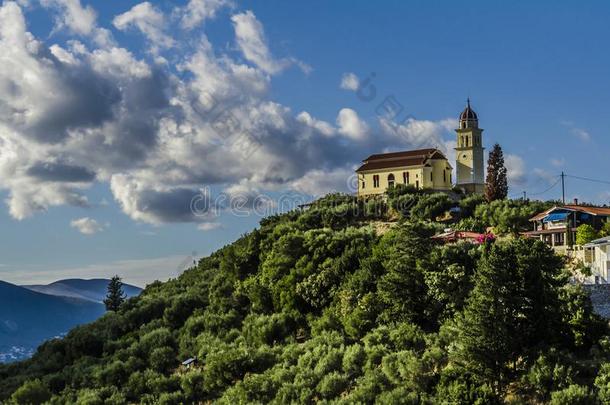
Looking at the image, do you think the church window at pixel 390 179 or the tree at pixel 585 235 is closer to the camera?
the tree at pixel 585 235

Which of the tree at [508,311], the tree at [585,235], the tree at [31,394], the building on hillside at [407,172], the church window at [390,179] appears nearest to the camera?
the tree at [508,311]

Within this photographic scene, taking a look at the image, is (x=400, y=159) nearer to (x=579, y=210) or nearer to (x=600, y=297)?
(x=579, y=210)

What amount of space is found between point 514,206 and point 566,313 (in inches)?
1190

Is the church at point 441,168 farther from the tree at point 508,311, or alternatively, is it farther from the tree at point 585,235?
the tree at point 508,311

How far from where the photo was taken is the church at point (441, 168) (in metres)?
81.2

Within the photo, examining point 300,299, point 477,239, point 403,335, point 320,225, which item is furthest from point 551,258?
point 320,225

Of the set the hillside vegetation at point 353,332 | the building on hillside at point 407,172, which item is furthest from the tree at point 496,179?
the building on hillside at point 407,172

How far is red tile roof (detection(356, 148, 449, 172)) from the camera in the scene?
269 ft

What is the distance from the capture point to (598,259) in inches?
1887

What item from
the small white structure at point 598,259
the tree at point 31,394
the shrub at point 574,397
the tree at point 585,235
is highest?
the tree at point 585,235

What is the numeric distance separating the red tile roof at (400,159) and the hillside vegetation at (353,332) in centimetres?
1472

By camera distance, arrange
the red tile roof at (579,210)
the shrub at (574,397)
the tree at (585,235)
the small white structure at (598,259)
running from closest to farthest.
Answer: the shrub at (574,397)
the small white structure at (598,259)
the tree at (585,235)
the red tile roof at (579,210)

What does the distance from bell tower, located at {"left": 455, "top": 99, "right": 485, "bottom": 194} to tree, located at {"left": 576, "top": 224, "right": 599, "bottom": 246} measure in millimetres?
27601

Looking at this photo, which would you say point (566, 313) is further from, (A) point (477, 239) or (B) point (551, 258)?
(A) point (477, 239)
